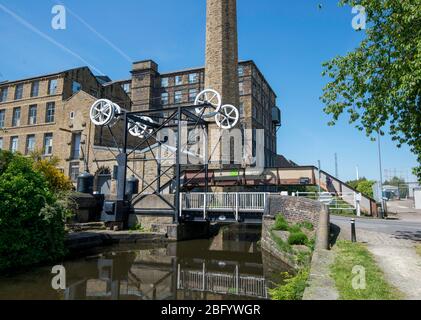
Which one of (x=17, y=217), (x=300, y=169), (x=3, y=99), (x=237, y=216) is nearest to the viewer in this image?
(x=17, y=217)

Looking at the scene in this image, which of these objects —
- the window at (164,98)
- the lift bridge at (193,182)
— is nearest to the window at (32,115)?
the lift bridge at (193,182)

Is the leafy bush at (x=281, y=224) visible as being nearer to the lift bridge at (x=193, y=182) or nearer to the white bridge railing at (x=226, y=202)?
the lift bridge at (x=193, y=182)

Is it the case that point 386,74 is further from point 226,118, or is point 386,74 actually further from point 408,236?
point 226,118

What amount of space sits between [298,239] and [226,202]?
6184 millimetres

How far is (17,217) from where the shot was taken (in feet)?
30.8

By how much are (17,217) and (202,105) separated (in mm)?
11514

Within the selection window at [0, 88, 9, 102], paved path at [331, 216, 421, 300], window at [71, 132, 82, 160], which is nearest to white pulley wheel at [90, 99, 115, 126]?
window at [71, 132, 82, 160]

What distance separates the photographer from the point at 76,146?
30469 mm

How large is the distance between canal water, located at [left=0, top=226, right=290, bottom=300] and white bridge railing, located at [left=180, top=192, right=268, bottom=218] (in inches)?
96.8

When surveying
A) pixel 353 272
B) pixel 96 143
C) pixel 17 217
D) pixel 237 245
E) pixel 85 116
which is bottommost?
pixel 237 245

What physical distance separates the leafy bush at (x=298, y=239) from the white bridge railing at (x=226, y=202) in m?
4.06

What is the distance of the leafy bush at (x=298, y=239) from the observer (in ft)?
35.7

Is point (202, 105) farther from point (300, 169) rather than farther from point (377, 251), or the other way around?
point (377, 251)
